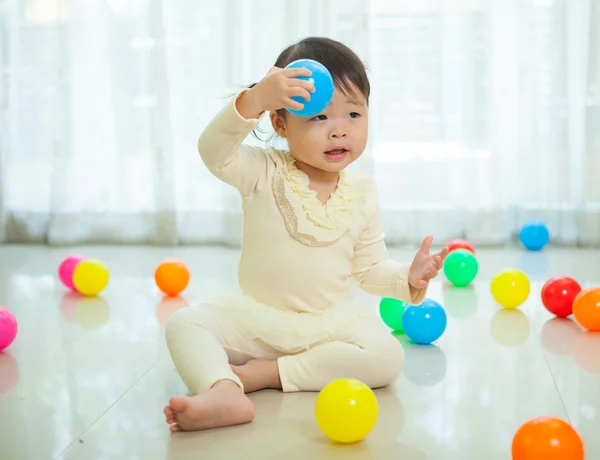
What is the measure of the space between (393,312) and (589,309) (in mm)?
412

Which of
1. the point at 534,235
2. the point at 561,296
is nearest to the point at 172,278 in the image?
the point at 561,296

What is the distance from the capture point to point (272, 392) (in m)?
1.39

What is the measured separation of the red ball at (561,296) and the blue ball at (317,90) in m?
0.85

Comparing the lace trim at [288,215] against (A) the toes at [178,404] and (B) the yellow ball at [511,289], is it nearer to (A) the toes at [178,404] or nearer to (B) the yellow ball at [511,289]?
(A) the toes at [178,404]

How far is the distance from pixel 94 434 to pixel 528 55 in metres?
2.08

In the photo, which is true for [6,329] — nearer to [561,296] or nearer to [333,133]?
[333,133]

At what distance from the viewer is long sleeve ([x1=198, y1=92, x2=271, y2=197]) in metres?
1.33

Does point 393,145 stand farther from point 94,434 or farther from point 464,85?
point 94,434

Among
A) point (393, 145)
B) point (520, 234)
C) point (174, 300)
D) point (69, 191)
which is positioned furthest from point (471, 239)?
point (69, 191)

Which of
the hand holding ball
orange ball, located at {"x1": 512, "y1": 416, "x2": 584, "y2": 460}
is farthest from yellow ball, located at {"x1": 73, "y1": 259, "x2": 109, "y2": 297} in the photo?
orange ball, located at {"x1": 512, "y1": 416, "x2": 584, "y2": 460}

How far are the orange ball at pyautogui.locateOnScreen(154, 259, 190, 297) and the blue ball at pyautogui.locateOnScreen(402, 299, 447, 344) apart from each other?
0.70 meters

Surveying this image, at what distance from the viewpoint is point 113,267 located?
257 centimetres

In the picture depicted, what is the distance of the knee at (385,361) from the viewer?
4.55ft

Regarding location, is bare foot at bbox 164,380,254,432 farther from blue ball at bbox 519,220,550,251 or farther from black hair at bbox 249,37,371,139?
blue ball at bbox 519,220,550,251
